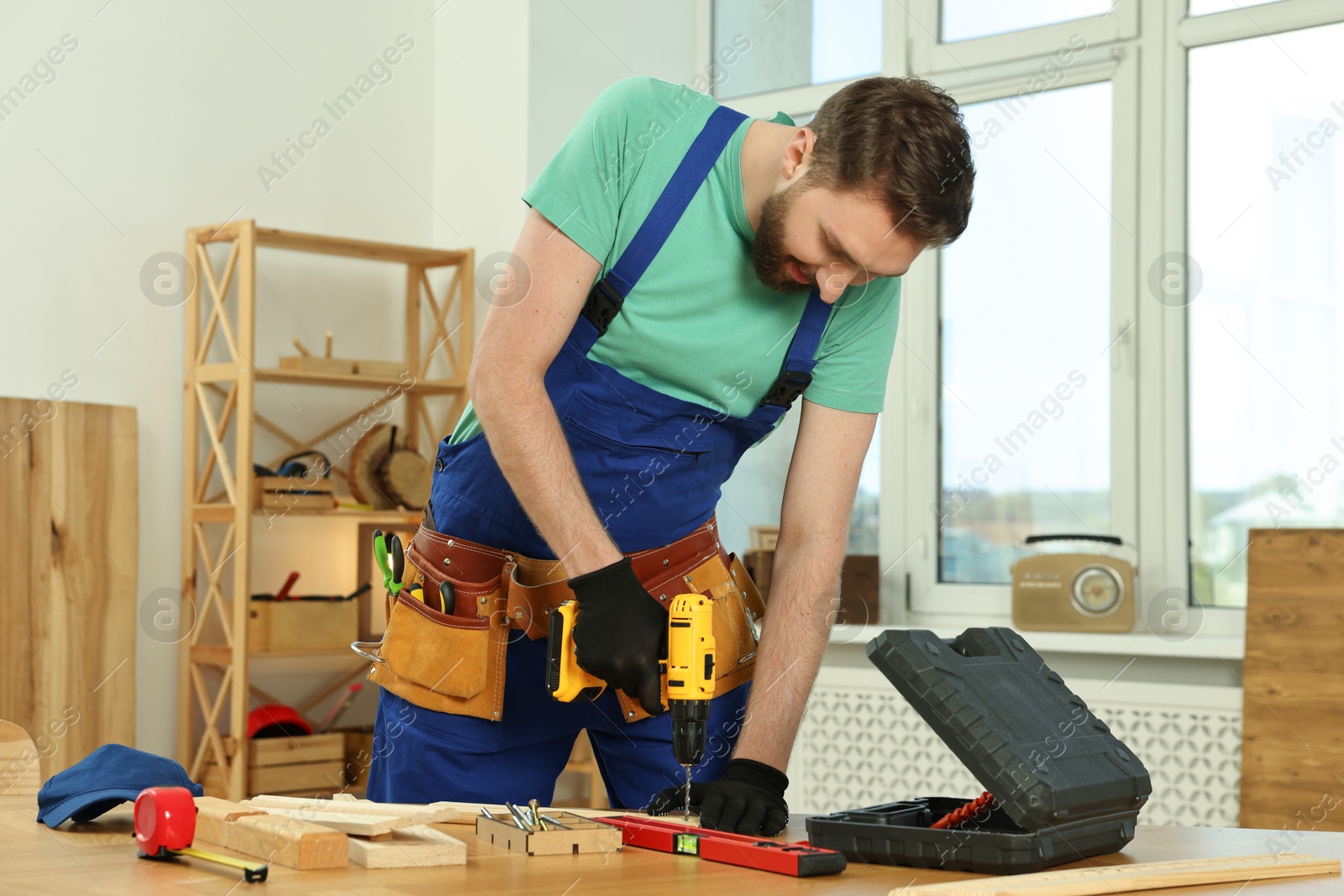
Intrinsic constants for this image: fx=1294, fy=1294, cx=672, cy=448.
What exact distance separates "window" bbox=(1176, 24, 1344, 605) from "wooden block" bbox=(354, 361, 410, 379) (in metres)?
2.30

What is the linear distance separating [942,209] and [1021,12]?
2.73m

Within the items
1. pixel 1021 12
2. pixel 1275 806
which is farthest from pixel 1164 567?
pixel 1021 12

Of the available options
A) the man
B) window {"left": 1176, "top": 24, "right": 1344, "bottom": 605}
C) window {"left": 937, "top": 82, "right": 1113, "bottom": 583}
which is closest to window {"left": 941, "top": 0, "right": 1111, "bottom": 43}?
window {"left": 937, "top": 82, "right": 1113, "bottom": 583}

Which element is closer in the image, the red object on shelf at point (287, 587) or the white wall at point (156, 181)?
the white wall at point (156, 181)

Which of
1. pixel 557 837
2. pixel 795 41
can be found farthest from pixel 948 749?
pixel 795 41

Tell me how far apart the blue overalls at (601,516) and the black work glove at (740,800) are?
154 mm

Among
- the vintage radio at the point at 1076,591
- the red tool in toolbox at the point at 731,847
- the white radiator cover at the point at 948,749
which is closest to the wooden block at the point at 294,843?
the red tool in toolbox at the point at 731,847

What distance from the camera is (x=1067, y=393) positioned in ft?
12.0

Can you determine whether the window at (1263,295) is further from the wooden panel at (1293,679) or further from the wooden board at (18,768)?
the wooden board at (18,768)

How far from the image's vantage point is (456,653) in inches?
60.2

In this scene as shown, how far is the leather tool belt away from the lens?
1.53 m

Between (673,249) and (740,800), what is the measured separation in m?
0.65

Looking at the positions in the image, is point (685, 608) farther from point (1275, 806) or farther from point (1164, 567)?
point (1164, 567)

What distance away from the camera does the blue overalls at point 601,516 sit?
1.55 m
